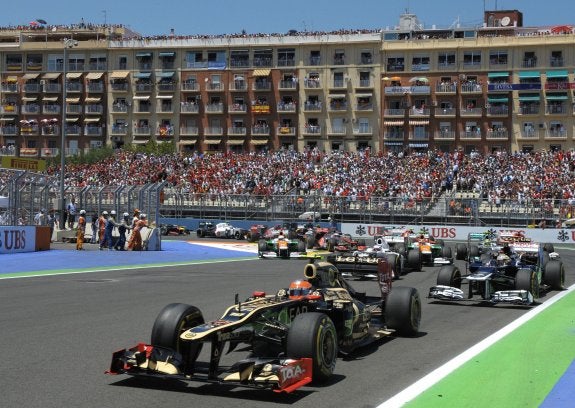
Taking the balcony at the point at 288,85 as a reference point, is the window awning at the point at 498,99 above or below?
below

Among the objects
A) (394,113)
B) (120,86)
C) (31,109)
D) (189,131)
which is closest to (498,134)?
(394,113)

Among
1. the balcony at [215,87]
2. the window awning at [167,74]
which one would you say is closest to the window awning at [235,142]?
the balcony at [215,87]

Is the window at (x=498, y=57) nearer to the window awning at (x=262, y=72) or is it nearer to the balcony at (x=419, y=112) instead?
the balcony at (x=419, y=112)

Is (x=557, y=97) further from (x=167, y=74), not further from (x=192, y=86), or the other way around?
(x=167, y=74)

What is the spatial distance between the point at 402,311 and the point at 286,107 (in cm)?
6819

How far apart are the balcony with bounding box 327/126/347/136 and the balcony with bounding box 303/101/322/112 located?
220 cm

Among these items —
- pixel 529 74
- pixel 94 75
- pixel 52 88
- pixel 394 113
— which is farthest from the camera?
pixel 52 88

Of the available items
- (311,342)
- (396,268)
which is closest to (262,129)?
(396,268)

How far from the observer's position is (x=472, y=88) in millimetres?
73438

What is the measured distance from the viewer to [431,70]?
75.1 m

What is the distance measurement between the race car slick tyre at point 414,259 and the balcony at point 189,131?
57.9 m

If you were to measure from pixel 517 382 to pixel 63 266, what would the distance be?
19020mm

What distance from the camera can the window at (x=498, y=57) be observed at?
7325 centimetres

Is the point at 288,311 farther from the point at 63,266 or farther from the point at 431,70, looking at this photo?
the point at 431,70
